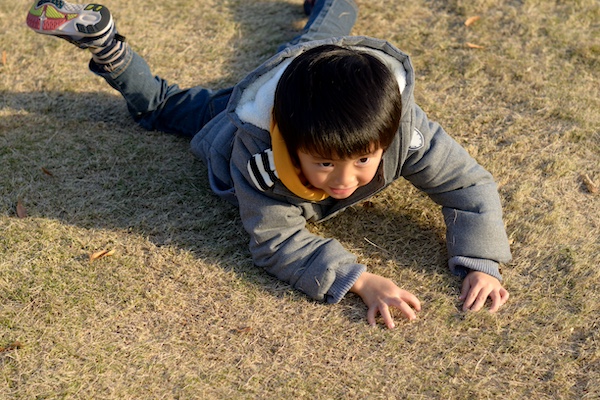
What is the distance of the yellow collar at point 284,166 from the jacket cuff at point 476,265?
2.07 ft

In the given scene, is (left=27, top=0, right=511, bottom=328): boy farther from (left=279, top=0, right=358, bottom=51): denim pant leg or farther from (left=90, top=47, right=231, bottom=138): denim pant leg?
(left=279, top=0, right=358, bottom=51): denim pant leg

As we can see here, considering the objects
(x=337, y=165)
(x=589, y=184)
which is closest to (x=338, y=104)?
(x=337, y=165)

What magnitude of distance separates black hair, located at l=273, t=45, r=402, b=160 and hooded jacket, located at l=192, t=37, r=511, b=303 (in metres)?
0.23

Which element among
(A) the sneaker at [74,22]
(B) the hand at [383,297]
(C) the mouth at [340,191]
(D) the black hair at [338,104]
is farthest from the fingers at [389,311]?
(A) the sneaker at [74,22]

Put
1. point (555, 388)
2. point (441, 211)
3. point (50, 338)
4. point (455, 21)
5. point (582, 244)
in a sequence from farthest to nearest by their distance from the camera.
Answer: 1. point (455, 21)
2. point (441, 211)
3. point (582, 244)
4. point (50, 338)
5. point (555, 388)

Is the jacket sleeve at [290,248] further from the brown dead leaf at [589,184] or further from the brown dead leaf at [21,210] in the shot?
the brown dead leaf at [589,184]

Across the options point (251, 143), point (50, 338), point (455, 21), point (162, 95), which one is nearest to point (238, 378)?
point (50, 338)

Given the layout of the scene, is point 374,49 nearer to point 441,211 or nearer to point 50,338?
point 441,211

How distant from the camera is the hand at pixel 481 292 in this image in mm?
2783

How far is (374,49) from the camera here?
2.87 m

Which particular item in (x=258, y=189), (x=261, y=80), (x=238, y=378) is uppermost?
(x=261, y=80)

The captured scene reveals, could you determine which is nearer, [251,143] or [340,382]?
[340,382]

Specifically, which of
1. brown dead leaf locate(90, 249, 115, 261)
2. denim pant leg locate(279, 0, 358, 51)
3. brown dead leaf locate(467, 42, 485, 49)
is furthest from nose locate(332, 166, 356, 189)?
brown dead leaf locate(467, 42, 485, 49)

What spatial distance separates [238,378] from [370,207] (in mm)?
1089
